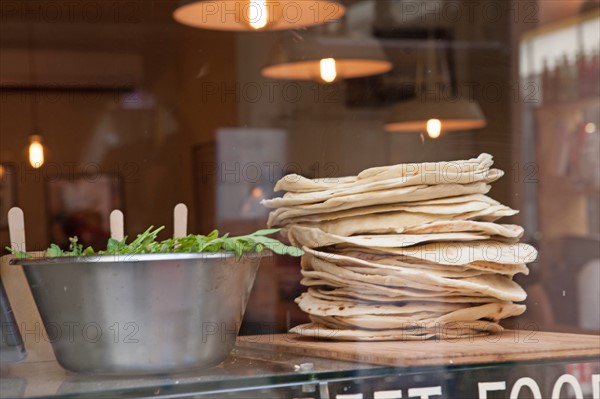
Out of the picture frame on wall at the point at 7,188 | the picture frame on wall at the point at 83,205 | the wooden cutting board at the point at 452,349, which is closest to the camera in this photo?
the wooden cutting board at the point at 452,349

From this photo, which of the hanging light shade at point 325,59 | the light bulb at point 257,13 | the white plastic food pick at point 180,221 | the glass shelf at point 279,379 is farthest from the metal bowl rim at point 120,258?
the hanging light shade at point 325,59

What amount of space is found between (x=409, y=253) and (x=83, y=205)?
127 centimetres

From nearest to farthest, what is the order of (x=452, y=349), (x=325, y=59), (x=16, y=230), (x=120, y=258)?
(x=120, y=258), (x=452, y=349), (x=16, y=230), (x=325, y=59)

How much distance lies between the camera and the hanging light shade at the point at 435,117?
2381 millimetres

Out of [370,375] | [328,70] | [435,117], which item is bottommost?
[370,375]

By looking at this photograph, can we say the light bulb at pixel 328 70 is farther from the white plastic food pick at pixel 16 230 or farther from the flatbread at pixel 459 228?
the white plastic food pick at pixel 16 230

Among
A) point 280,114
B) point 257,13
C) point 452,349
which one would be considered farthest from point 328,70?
point 452,349

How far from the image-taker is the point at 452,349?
1.15 metres

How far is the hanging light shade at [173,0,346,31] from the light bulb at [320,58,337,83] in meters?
0.12

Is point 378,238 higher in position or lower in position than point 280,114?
lower

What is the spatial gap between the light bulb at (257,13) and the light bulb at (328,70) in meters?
0.31

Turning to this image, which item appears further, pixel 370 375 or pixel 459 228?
pixel 459 228

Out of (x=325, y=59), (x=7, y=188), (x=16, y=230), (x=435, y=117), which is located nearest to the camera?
(x=16, y=230)

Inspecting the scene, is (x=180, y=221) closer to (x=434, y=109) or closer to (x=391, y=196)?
(x=391, y=196)
